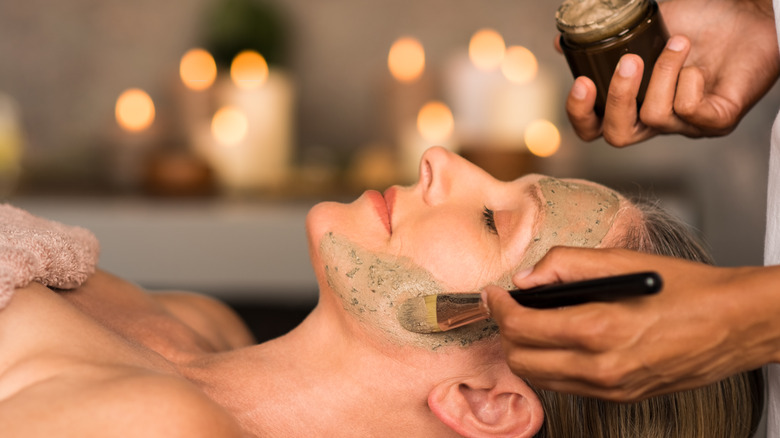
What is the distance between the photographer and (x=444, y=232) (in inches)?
42.2

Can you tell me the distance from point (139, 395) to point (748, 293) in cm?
61

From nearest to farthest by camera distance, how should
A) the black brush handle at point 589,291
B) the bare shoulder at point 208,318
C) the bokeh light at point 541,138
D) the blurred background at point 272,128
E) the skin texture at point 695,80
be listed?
the black brush handle at point 589,291
the skin texture at point 695,80
the bare shoulder at point 208,318
the blurred background at point 272,128
the bokeh light at point 541,138

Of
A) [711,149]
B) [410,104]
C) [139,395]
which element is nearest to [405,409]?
[139,395]

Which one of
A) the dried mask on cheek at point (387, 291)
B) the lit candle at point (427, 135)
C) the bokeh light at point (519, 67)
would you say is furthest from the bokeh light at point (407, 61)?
the dried mask on cheek at point (387, 291)

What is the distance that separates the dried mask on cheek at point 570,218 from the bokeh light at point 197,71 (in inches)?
65.6

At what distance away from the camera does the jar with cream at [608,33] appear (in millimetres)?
1061

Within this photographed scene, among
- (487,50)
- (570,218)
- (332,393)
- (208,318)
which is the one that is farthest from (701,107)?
(487,50)

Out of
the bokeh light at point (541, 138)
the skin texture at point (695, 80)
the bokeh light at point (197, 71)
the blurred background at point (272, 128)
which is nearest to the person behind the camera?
the skin texture at point (695, 80)

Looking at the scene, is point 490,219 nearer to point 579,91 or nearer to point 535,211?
point 535,211

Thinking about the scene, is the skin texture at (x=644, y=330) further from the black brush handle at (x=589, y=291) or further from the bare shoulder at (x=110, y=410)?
the bare shoulder at (x=110, y=410)

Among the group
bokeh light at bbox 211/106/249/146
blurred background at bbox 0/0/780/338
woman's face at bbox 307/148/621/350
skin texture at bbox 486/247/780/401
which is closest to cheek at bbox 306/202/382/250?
woman's face at bbox 307/148/621/350

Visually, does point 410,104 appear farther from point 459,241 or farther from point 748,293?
point 748,293

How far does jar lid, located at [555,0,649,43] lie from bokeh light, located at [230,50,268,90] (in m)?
1.56

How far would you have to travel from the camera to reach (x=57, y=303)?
0.94 m
